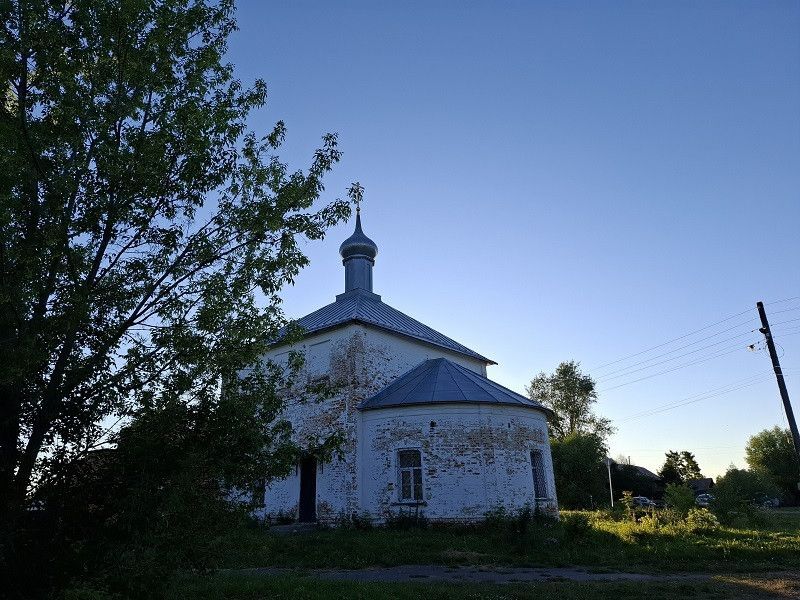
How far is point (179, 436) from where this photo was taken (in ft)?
16.3

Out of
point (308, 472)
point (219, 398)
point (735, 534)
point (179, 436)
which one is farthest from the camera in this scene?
point (308, 472)

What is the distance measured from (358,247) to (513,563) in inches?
605

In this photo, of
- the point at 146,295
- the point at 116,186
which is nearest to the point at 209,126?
the point at 116,186

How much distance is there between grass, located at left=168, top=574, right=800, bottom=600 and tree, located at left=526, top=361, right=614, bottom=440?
3256cm

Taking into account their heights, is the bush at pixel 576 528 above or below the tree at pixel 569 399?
below

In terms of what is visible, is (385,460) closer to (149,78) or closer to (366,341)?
(366,341)

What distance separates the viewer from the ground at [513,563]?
8039mm

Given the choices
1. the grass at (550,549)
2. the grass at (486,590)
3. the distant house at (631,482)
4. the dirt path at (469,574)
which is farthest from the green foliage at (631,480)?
the grass at (486,590)

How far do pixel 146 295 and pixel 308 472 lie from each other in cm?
1401

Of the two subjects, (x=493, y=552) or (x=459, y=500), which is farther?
(x=459, y=500)

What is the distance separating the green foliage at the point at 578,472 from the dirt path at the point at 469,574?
24.2 m

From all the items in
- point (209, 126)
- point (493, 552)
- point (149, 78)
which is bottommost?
point (493, 552)

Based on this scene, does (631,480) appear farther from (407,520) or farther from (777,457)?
(407,520)

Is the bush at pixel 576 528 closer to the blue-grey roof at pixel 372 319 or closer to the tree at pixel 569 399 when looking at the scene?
the blue-grey roof at pixel 372 319
